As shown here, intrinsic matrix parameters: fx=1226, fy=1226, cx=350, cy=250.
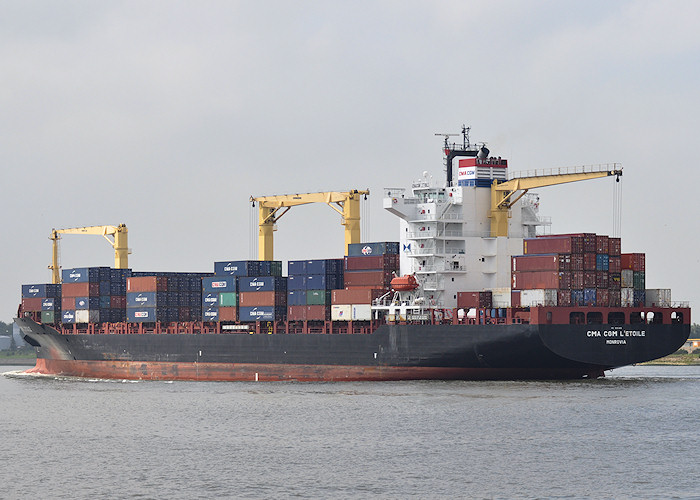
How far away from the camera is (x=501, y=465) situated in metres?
40.2

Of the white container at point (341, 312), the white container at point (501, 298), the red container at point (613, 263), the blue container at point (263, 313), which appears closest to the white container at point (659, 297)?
the red container at point (613, 263)

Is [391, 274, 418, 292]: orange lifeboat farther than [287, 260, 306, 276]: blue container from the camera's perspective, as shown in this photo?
No

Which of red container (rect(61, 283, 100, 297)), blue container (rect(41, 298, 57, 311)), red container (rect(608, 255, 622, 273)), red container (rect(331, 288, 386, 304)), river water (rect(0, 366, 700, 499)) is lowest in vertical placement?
river water (rect(0, 366, 700, 499))

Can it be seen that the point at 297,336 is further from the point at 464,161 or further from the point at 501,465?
the point at 501,465

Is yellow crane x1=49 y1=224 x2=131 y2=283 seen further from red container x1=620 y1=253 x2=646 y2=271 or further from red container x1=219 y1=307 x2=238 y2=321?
red container x1=620 y1=253 x2=646 y2=271

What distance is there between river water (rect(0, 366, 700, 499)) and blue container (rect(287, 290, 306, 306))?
8.82 metres

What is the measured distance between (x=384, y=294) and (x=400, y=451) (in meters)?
28.7

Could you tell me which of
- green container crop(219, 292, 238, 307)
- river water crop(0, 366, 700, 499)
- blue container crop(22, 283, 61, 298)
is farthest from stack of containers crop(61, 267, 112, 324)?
river water crop(0, 366, 700, 499)

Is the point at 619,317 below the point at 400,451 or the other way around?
the other way around

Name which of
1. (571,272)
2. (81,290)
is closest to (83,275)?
(81,290)

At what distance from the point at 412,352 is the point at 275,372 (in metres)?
10.3

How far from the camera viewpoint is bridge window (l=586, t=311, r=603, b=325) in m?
65.0

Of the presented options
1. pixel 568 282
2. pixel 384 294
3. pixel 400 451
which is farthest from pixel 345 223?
pixel 400 451

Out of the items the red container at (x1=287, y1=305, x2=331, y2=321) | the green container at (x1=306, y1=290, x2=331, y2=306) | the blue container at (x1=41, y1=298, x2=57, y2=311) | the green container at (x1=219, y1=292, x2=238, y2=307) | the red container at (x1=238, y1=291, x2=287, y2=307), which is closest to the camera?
the red container at (x1=287, y1=305, x2=331, y2=321)
